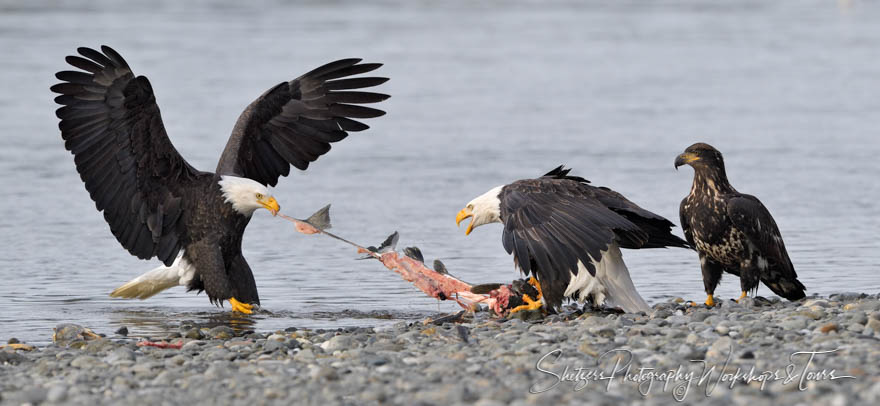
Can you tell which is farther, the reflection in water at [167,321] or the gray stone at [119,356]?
the reflection in water at [167,321]

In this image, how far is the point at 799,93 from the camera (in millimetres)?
16234

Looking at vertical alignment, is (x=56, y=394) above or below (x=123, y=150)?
below

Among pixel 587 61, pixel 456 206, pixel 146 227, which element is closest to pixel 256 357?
pixel 146 227

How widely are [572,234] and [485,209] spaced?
799mm

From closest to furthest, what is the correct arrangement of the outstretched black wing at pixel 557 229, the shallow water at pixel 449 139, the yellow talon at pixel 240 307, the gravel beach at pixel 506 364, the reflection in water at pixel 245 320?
1. the gravel beach at pixel 506 364
2. the outstretched black wing at pixel 557 229
3. the reflection in water at pixel 245 320
4. the yellow talon at pixel 240 307
5. the shallow water at pixel 449 139

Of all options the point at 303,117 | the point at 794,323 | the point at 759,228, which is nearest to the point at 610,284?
the point at 759,228

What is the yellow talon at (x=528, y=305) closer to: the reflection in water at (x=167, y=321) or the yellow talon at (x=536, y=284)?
the yellow talon at (x=536, y=284)

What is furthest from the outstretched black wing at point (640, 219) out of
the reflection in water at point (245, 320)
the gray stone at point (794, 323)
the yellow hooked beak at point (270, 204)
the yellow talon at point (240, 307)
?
the yellow talon at point (240, 307)

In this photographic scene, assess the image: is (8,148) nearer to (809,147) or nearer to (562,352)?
(809,147)

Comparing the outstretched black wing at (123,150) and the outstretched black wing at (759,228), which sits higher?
the outstretched black wing at (123,150)

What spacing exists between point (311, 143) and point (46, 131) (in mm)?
6909

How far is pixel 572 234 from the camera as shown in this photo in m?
6.00

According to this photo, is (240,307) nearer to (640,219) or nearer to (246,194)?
(246,194)

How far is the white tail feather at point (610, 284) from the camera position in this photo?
20.9ft
